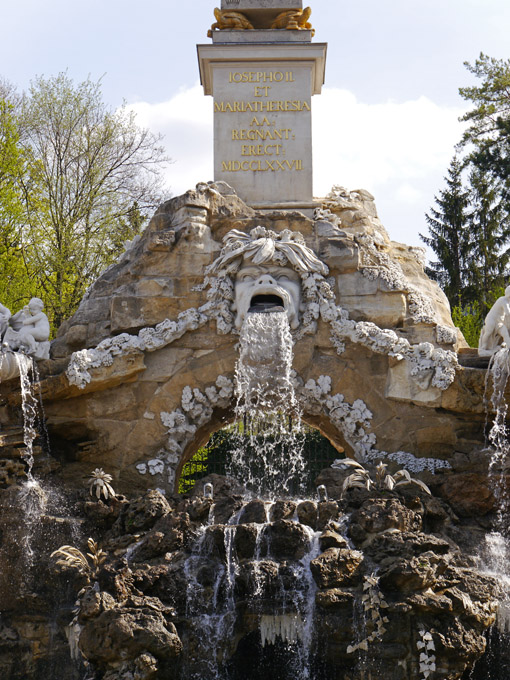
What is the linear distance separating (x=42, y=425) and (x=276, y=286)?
3262 mm

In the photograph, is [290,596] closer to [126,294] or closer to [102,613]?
[102,613]

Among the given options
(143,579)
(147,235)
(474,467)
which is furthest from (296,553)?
(147,235)

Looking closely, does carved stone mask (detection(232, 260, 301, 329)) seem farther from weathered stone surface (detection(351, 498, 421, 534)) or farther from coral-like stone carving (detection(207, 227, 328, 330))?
weathered stone surface (detection(351, 498, 421, 534))

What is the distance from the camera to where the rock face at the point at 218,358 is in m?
13.2

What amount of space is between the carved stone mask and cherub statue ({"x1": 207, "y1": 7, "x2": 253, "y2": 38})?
370cm

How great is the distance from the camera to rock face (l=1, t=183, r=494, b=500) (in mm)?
13195

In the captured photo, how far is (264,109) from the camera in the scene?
49.6ft

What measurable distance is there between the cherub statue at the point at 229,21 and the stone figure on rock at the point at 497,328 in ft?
17.5

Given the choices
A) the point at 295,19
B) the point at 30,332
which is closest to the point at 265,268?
the point at 30,332

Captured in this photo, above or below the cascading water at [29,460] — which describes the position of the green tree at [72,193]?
above

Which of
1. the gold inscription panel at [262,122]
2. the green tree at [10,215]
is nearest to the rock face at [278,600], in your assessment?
the gold inscription panel at [262,122]

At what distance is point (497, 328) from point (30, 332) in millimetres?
5598

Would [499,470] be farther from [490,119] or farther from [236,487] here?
[490,119]

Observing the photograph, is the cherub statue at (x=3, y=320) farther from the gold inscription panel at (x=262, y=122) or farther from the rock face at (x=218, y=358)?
the gold inscription panel at (x=262, y=122)
